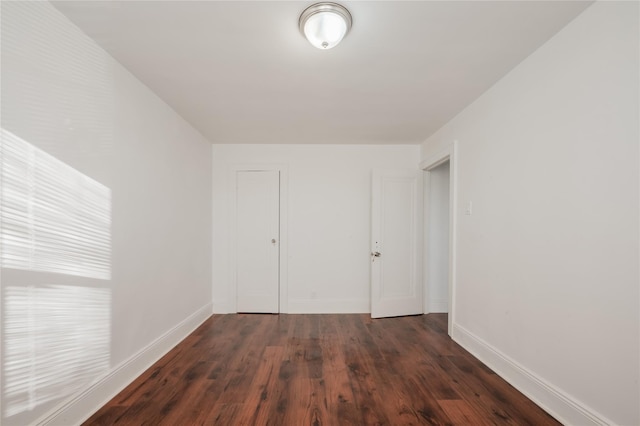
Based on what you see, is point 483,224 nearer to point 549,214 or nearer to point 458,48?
point 549,214

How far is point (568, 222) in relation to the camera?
1710 millimetres

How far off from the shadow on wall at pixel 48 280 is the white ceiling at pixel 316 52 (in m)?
0.95

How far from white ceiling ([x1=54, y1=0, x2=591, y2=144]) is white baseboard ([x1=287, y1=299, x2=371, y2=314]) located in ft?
8.36

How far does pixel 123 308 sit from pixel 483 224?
3.08 m

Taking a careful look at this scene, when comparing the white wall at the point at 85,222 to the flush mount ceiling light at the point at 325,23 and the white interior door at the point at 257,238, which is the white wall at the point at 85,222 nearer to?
the white interior door at the point at 257,238

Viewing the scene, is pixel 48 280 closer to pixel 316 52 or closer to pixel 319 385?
pixel 319 385

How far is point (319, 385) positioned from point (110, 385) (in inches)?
59.1

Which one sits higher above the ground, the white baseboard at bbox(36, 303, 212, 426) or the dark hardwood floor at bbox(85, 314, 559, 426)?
the white baseboard at bbox(36, 303, 212, 426)

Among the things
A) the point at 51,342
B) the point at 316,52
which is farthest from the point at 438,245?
the point at 51,342

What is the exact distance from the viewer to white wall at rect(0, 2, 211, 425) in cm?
142

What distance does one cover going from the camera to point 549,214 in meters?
1.85

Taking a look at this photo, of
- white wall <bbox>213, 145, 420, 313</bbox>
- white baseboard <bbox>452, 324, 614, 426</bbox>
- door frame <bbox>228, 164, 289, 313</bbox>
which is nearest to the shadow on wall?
door frame <bbox>228, 164, 289, 313</bbox>

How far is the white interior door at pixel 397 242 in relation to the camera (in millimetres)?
3914

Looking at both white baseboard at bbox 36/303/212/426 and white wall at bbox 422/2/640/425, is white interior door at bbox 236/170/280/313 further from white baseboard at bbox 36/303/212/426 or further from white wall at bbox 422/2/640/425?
white wall at bbox 422/2/640/425
